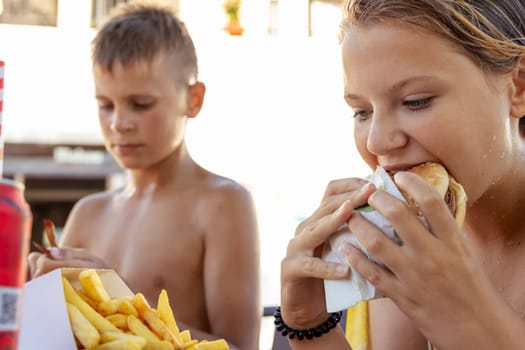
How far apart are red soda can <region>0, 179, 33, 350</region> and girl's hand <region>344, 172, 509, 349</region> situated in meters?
0.76

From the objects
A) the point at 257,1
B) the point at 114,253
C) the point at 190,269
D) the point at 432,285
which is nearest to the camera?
the point at 432,285

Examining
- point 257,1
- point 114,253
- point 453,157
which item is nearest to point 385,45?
point 453,157

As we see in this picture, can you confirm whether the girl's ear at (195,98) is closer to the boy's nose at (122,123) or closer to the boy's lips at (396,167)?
the boy's nose at (122,123)

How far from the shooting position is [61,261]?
2.10 metres

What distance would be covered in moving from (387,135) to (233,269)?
1357mm

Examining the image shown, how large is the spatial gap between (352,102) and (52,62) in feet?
40.2

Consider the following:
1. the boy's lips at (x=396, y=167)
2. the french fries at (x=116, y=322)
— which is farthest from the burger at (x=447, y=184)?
the french fries at (x=116, y=322)

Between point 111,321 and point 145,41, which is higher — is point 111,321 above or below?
below

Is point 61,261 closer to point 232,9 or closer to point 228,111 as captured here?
point 228,111

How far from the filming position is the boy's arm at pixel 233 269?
2770 millimetres

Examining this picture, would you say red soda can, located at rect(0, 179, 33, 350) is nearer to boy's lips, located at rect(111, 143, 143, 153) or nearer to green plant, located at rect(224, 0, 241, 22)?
boy's lips, located at rect(111, 143, 143, 153)

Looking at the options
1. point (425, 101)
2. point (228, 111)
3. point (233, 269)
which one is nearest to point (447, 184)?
point (425, 101)

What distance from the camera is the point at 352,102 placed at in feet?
5.71

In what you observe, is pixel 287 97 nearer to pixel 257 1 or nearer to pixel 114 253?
pixel 257 1
